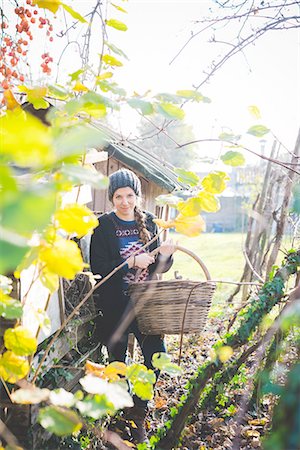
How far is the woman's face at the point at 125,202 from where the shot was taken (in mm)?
A: 3342

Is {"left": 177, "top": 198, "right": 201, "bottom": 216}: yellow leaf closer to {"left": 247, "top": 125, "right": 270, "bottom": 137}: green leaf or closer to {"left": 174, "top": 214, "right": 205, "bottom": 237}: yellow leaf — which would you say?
→ {"left": 174, "top": 214, "right": 205, "bottom": 237}: yellow leaf

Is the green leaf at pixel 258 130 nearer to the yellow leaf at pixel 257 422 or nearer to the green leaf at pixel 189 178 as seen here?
the green leaf at pixel 189 178

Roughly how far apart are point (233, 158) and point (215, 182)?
0.13 m

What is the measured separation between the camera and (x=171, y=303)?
2945 millimetres

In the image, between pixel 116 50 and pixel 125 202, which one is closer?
pixel 116 50

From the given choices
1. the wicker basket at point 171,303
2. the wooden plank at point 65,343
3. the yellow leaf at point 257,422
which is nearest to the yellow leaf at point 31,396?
the wooden plank at point 65,343

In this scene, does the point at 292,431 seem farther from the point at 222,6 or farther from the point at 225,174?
the point at 222,6

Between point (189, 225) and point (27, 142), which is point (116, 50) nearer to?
point (189, 225)

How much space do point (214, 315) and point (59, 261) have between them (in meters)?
5.99

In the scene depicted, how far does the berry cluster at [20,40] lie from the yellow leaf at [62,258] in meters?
2.46

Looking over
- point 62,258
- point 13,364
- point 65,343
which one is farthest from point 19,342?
point 65,343

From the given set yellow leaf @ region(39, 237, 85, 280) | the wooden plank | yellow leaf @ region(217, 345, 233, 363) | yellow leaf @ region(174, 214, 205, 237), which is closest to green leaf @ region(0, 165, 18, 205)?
yellow leaf @ region(39, 237, 85, 280)

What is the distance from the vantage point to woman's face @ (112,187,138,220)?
3342 mm

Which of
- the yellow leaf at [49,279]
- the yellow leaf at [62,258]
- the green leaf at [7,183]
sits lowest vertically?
the yellow leaf at [49,279]
